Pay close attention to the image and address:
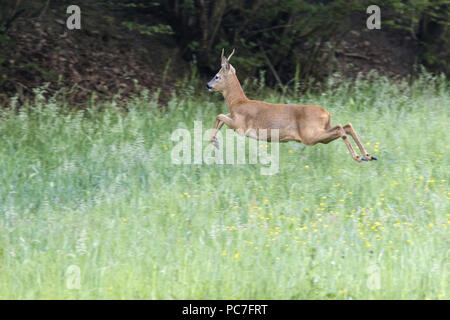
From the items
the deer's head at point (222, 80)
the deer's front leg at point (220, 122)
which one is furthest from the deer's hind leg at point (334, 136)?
the deer's head at point (222, 80)

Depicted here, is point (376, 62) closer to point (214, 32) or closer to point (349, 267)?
point (214, 32)

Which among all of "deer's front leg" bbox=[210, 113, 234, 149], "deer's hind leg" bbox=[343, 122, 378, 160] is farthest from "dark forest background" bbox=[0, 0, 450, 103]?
"deer's hind leg" bbox=[343, 122, 378, 160]

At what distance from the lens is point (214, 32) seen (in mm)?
13508

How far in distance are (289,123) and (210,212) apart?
73.1 inches

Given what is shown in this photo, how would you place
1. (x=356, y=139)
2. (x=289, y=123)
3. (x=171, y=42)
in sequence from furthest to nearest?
(x=171, y=42) < (x=289, y=123) < (x=356, y=139)

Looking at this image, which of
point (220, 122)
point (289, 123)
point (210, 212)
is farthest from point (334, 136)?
point (210, 212)

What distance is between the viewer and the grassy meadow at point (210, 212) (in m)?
5.88

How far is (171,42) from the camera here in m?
14.8

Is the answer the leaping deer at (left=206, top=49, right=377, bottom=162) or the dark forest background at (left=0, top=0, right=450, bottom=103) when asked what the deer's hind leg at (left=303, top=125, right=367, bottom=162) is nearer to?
the leaping deer at (left=206, top=49, right=377, bottom=162)

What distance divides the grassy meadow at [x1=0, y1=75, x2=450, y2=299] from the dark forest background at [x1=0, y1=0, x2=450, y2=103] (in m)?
1.70

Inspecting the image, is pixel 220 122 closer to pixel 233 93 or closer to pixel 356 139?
pixel 233 93

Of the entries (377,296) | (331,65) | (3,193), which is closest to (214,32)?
(331,65)

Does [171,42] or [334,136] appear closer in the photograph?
[334,136]

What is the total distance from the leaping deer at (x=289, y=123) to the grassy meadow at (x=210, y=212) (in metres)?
0.37
